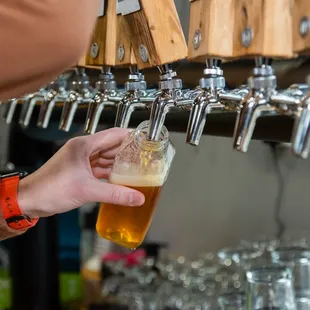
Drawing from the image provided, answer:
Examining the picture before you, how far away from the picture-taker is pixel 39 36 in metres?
0.71

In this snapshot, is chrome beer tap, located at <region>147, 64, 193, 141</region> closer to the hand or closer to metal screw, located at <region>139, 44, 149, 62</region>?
metal screw, located at <region>139, 44, 149, 62</region>

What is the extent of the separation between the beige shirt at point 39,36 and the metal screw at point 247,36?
0.57 feet

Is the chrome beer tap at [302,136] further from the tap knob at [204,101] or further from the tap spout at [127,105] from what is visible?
the tap spout at [127,105]

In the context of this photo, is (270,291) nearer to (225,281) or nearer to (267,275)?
(267,275)

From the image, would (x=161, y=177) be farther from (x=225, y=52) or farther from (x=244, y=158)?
(x=244, y=158)

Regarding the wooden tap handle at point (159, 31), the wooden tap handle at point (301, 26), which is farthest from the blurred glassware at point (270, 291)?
the wooden tap handle at point (301, 26)

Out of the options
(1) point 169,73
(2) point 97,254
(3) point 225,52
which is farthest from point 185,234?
(3) point 225,52

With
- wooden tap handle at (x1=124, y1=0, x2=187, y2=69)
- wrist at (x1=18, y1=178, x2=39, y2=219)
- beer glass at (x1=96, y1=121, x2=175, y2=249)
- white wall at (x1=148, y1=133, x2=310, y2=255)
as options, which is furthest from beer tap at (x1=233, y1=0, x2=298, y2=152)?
white wall at (x1=148, y1=133, x2=310, y2=255)

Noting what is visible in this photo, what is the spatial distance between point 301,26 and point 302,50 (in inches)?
1.0

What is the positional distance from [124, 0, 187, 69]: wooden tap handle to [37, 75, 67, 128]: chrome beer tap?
16.8 inches

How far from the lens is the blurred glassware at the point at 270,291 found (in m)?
1.26

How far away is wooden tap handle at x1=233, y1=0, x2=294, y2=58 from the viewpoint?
2.48 feet

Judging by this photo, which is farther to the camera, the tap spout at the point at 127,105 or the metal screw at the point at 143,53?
the tap spout at the point at 127,105

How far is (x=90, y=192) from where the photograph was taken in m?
1.10
